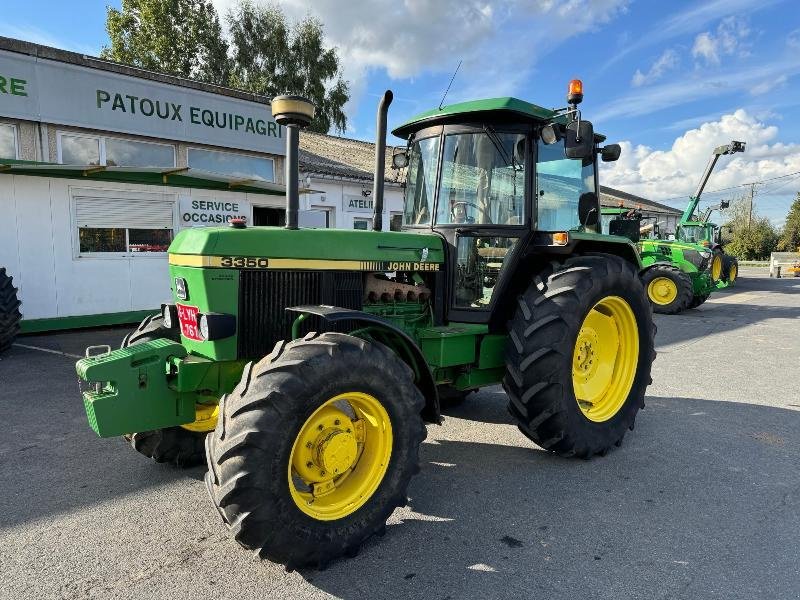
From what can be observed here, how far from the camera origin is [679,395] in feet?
19.0

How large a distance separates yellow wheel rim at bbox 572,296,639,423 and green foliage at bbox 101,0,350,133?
2424cm

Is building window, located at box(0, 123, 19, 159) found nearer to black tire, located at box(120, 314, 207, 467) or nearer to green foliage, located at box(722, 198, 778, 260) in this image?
black tire, located at box(120, 314, 207, 467)

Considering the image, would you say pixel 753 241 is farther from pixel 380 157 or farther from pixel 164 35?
pixel 380 157

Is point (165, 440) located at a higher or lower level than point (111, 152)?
lower

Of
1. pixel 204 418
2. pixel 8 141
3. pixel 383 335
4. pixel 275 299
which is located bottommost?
pixel 204 418

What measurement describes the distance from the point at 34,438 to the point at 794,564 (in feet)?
16.7

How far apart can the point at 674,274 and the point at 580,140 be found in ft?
34.1

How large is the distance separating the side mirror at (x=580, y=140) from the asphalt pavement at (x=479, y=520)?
84.9 inches

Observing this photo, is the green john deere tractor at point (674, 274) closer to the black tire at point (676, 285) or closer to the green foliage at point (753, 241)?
the black tire at point (676, 285)

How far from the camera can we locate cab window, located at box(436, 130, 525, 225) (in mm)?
4016

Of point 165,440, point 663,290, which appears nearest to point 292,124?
point 165,440

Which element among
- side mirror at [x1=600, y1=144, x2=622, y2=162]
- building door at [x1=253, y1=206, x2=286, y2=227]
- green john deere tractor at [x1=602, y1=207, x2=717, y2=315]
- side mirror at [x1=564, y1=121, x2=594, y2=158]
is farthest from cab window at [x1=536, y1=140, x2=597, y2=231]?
green john deere tractor at [x1=602, y1=207, x2=717, y2=315]

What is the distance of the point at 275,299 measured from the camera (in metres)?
3.30

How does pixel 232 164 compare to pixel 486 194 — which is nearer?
pixel 486 194
